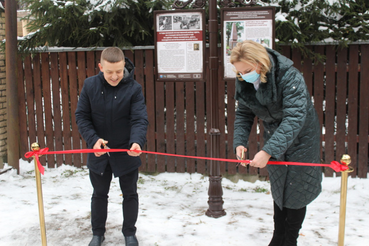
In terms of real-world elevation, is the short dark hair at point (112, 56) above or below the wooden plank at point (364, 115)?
above

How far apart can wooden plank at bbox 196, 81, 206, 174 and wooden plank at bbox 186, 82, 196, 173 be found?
6 cm

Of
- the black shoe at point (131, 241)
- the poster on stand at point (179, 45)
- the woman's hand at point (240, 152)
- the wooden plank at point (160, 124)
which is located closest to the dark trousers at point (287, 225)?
the woman's hand at point (240, 152)

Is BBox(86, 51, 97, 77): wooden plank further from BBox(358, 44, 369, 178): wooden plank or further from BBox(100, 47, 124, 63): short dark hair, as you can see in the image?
BBox(358, 44, 369, 178): wooden plank

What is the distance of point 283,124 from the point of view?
251 cm

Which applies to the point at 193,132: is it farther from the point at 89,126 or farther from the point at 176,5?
the point at 89,126

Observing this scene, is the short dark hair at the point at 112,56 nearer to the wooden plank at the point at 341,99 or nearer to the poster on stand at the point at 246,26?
the poster on stand at the point at 246,26

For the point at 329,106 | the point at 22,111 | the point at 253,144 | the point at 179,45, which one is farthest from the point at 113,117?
the point at 22,111

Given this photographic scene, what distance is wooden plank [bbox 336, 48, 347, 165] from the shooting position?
509 cm

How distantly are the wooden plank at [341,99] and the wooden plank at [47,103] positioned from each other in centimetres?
436

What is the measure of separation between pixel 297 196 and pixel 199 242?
1.21 meters

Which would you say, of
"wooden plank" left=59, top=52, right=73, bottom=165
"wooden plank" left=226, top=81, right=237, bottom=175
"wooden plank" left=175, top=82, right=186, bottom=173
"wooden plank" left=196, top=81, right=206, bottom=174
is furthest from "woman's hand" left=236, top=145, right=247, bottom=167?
"wooden plank" left=59, top=52, right=73, bottom=165

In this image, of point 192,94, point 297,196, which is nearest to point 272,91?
point 297,196

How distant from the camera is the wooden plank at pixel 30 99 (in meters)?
6.02

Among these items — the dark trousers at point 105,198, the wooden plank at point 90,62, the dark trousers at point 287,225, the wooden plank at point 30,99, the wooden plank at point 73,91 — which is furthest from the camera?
the wooden plank at point 30,99
